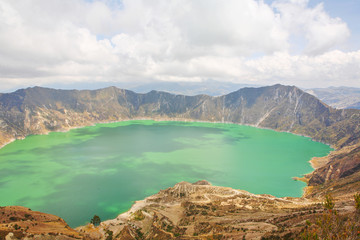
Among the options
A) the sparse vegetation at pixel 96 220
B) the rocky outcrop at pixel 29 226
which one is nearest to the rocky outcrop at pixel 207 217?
the sparse vegetation at pixel 96 220

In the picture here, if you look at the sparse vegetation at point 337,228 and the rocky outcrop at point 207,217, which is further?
the rocky outcrop at point 207,217

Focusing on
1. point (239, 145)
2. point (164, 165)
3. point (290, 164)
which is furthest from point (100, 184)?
point (239, 145)

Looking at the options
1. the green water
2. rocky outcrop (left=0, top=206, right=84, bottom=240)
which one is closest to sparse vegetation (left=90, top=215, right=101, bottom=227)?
the green water

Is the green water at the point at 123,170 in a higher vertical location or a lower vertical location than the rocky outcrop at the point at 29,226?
lower

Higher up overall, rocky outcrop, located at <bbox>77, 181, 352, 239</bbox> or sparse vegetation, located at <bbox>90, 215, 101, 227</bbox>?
rocky outcrop, located at <bbox>77, 181, 352, 239</bbox>

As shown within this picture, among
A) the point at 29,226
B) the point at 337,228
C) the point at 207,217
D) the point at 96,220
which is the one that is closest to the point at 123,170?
the point at 96,220

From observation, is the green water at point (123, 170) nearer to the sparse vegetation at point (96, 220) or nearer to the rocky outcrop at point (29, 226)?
the sparse vegetation at point (96, 220)

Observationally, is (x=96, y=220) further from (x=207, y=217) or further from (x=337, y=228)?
(x=337, y=228)

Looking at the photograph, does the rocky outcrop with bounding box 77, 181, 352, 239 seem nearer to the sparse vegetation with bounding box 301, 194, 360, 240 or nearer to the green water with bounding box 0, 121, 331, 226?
the sparse vegetation with bounding box 301, 194, 360, 240

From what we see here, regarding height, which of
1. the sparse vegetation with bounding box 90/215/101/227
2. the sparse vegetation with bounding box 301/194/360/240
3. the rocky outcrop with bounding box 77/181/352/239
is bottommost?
the sparse vegetation with bounding box 90/215/101/227
